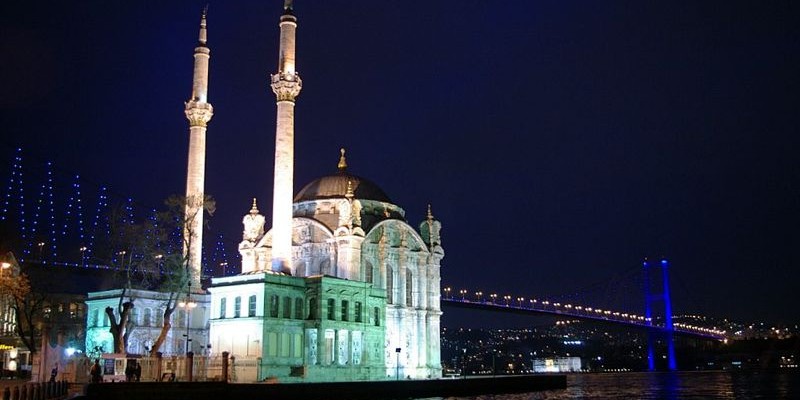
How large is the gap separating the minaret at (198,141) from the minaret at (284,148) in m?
5.78

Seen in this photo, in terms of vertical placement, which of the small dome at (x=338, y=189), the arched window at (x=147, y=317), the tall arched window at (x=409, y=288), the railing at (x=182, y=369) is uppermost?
the small dome at (x=338, y=189)

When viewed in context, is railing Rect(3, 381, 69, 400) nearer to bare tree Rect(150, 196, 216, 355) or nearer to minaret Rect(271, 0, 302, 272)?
bare tree Rect(150, 196, 216, 355)

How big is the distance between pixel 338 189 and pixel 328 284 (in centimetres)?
1570

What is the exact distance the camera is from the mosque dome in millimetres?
70312

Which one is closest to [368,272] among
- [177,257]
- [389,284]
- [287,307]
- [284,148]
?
[389,284]

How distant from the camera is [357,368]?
5784 centimetres

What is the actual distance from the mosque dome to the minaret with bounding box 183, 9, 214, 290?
415 inches

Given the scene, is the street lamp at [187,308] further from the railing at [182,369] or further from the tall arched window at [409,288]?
the tall arched window at [409,288]

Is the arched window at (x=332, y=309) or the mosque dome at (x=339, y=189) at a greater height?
the mosque dome at (x=339, y=189)

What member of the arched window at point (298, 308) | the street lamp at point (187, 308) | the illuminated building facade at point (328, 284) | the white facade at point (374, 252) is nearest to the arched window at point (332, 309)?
the illuminated building facade at point (328, 284)

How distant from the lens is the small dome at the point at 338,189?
70312mm

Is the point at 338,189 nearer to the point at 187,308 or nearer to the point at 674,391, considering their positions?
the point at 187,308

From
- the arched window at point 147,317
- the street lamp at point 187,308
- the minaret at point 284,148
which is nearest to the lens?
the street lamp at point 187,308

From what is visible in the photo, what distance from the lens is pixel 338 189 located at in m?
70.4
